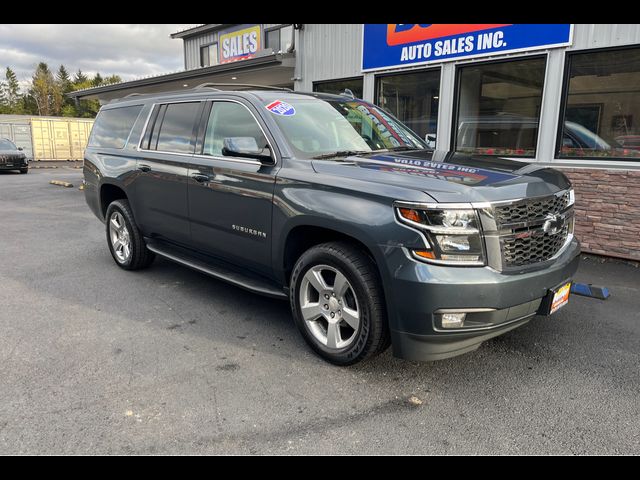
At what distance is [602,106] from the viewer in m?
6.49

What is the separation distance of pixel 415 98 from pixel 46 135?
30.5 meters

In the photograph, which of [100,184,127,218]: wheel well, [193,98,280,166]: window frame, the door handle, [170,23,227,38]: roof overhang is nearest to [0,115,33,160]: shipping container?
[170,23,227,38]: roof overhang

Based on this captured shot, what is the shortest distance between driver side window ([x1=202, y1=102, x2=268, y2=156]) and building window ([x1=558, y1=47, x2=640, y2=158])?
4796mm

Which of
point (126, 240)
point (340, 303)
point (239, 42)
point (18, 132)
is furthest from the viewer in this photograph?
point (18, 132)

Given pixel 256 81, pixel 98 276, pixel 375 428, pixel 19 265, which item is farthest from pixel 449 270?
pixel 256 81

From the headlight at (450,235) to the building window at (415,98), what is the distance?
5.83 m

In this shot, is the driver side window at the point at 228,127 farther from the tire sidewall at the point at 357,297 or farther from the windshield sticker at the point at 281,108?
the tire sidewall at the point at 357,297

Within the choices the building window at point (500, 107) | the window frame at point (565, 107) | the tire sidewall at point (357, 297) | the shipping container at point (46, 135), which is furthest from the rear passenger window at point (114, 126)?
the shipping container at point (46, 135)

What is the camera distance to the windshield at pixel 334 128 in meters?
3.86

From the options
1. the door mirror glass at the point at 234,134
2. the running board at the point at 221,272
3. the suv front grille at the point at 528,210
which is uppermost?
the door mirror glass at the point at 234,134

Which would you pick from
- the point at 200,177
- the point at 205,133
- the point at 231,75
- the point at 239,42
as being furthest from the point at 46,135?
the point at 200,177

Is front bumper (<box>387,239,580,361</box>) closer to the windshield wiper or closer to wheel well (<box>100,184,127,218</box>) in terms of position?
the windshield wiper

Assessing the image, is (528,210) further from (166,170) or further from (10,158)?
(10,158)
